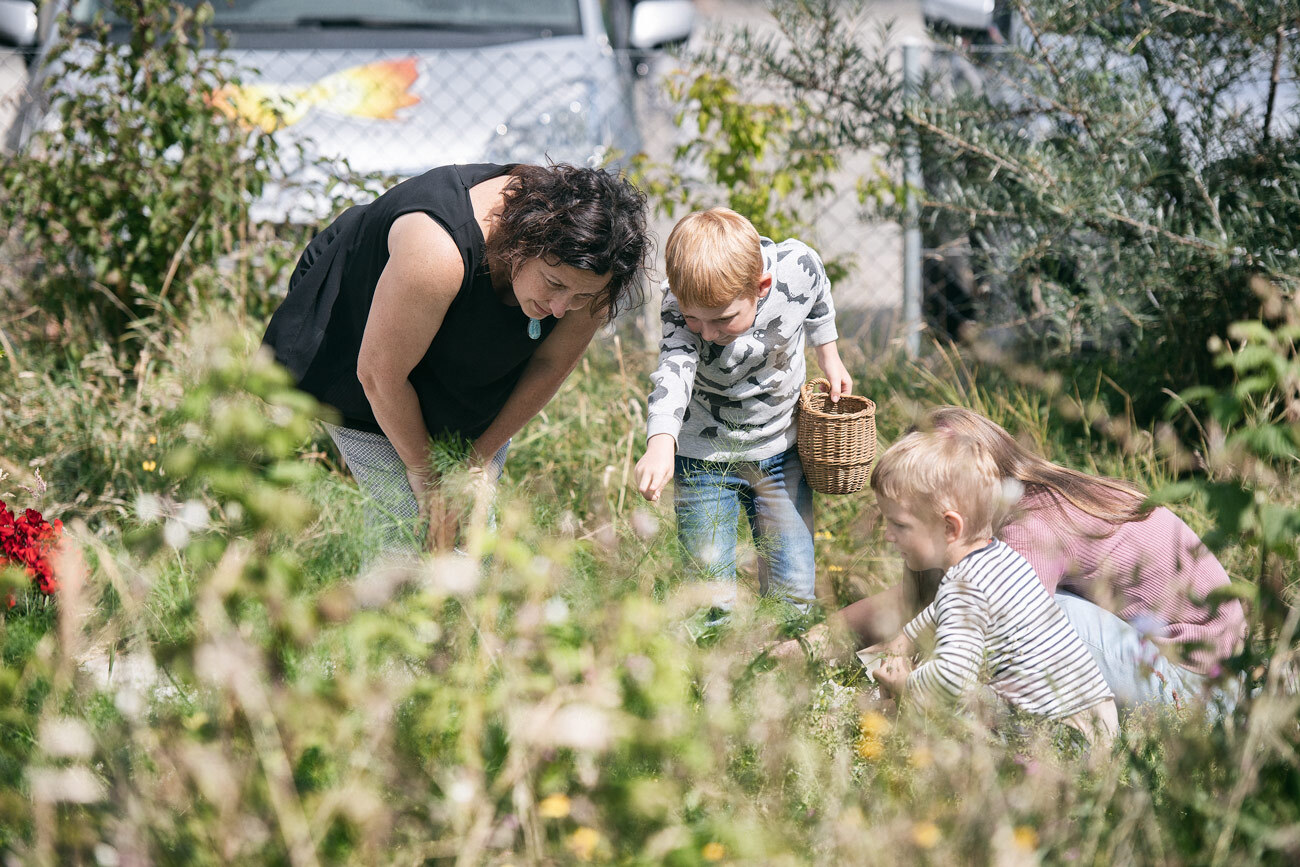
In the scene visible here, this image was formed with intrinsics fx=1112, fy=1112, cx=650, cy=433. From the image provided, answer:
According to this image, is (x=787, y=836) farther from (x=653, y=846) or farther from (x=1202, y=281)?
(x=1202, y=281)

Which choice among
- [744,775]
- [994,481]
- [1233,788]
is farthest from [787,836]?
[994,481]

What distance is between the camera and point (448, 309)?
7.86 feet

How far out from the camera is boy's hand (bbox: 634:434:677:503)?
2.21 m

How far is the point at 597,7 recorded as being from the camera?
475 centimetres

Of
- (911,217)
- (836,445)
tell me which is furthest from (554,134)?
(836,445)

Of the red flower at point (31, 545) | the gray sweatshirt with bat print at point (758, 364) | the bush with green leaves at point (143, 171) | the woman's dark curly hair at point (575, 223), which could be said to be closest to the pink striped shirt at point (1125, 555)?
the gray sweatshirt with bat print at point (758, 364)

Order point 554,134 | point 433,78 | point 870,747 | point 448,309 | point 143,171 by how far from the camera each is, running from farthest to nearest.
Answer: point 433,78 → point 554,134 → point 143,171 → point 448,309 → point 870,747

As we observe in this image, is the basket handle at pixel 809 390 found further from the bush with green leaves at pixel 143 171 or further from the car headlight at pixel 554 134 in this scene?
the bush with green leaves at pixel 143 171

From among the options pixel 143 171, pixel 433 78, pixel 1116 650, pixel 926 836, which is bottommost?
pixel 1116 650

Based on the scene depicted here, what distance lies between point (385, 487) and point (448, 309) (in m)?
0.44

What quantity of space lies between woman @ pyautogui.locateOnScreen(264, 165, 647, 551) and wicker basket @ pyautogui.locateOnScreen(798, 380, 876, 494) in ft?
1.93

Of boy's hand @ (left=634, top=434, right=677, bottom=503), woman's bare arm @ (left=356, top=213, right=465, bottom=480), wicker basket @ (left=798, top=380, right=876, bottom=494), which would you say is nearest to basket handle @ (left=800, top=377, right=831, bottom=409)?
wicker basket @ (left=798, top=380, right=876, bottom=494)

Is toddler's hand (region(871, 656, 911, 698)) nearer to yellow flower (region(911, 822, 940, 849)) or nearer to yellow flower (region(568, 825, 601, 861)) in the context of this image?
yellow flower (region(911, 822, 940, 849))

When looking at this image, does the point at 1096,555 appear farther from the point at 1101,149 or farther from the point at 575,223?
the point at 1101,149
